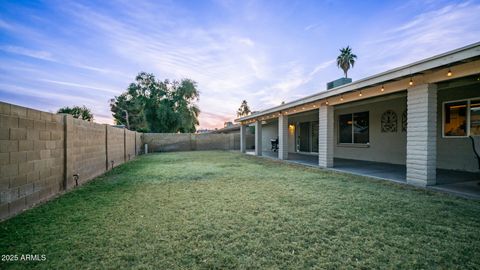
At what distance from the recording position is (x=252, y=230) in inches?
94.3

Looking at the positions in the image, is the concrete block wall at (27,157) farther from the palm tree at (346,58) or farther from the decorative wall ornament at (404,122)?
the palm tree at (346,58)

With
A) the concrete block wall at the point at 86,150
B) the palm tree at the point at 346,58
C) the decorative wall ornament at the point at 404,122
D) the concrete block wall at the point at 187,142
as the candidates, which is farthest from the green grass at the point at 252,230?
the palm tree at the point at 346,58

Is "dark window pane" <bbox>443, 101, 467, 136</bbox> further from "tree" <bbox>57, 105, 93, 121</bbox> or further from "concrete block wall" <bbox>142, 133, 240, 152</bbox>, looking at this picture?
"tree" <bbox>57, 105, 93, 121</bbox>

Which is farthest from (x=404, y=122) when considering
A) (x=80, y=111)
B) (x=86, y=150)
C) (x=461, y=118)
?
(x=80, y=111)

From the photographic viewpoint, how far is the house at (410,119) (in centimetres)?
423

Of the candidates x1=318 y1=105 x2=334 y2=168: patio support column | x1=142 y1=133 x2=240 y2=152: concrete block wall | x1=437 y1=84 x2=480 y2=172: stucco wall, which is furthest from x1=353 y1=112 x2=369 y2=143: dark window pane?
x1=142 y1=133 x2=240 y2=152: concrete block wall

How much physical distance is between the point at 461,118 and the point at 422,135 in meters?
3.15

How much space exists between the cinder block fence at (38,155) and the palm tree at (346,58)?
81.4 ft

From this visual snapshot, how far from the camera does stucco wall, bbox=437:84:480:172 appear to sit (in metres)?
5.80

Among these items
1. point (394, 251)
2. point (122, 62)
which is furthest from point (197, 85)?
point (394, 251)

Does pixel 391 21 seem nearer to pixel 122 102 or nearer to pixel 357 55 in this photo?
pixel 357 55

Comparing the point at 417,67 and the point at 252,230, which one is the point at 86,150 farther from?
the point at 417,67

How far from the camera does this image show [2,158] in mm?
2697

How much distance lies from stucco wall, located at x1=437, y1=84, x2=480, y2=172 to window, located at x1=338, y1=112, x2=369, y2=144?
8.33ft
